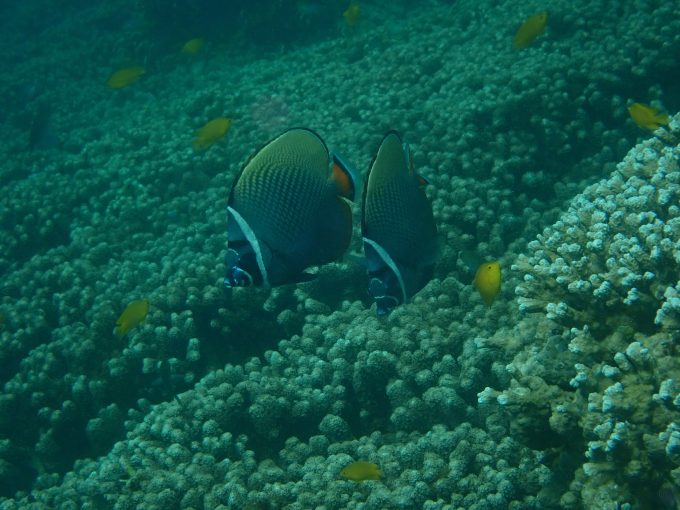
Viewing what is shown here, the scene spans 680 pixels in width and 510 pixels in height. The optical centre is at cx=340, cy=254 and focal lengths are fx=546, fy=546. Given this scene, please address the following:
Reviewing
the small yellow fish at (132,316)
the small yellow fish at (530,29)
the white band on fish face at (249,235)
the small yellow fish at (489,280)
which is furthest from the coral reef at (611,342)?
the small yellow fish at (132,316)

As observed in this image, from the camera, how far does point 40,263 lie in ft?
20.8

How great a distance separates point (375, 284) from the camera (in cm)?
218

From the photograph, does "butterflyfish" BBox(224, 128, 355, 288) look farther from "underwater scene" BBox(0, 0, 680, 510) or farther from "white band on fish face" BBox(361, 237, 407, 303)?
"white band on fish face" BBox(361, 237, 407, 303)

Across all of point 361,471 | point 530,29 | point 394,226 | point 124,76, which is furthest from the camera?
point 124,76

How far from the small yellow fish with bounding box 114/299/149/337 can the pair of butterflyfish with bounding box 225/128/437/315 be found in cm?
285

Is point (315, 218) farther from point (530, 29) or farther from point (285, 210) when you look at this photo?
point (530, 29)

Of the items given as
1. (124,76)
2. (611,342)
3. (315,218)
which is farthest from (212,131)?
(611,342)

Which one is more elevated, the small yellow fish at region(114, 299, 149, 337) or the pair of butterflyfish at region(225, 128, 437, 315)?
the pair of butterflyfish at region(225, 128, 437, 315)

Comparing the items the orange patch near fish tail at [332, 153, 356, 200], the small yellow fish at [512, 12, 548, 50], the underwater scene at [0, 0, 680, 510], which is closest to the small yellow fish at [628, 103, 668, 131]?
the underwater scene at [0, 0, 680, 510]

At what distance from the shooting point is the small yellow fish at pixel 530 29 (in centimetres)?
600

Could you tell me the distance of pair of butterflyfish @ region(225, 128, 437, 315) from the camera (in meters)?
2.12

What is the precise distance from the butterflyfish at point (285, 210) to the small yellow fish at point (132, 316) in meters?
2.82

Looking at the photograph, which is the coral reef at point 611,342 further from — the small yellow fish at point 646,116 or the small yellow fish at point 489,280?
the small yellow fish at point 646,116

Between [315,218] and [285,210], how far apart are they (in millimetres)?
129
